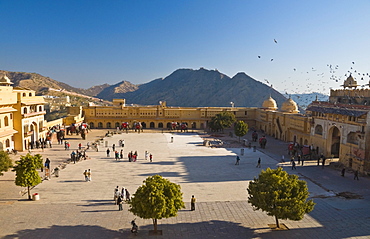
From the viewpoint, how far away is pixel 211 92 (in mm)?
166500

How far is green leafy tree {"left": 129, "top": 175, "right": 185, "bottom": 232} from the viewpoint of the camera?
1355 cm

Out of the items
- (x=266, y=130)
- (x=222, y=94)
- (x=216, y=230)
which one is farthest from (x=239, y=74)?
(x=216, y=230)

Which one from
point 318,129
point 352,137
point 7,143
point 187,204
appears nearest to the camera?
point 187,204

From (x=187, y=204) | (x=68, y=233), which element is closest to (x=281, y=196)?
(x=187, y=204)

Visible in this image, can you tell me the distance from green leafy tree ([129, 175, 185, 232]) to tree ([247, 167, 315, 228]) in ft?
13.3

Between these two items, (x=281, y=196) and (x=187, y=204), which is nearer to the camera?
(x=281, y=196)

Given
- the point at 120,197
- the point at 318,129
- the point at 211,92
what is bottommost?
the point at 120,197

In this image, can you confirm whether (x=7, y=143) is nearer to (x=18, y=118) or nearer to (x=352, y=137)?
(x=18, y=118)

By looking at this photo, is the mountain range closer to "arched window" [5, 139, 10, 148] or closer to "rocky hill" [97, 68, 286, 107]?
"rocky hill" [97, 68, 286, 107]

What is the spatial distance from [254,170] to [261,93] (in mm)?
132524

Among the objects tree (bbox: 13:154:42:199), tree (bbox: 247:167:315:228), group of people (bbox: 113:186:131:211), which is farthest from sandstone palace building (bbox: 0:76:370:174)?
group of people (bbox: 113:186:131:211)

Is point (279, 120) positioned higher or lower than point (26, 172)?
higher

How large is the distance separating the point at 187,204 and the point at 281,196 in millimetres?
6927

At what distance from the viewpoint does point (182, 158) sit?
33469mm
